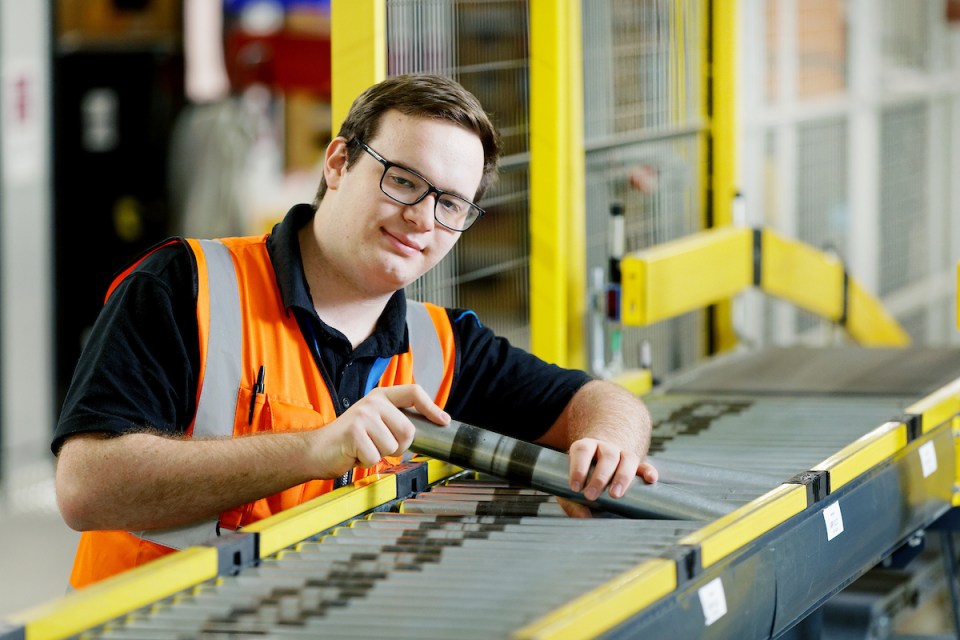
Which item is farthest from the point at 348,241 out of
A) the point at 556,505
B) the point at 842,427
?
the point at 842,427

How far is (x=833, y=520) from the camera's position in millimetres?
2594

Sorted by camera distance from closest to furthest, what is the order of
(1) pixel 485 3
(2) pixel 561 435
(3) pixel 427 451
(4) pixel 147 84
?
(3) pixel 427 451, (2) pixel 561 435, (1) pixel 485 3, (4) pixel 147 84

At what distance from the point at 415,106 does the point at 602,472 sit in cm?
79

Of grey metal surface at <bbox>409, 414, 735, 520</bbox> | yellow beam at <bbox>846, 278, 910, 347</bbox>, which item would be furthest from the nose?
yellow beam at <bbox>846, 278, 910, 347</bbox>

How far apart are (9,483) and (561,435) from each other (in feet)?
14.8

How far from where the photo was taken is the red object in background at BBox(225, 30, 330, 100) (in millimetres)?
7254

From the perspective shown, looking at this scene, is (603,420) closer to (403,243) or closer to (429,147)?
(403,243)

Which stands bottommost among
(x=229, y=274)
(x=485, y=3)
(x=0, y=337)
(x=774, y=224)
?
(x=0, y=337)

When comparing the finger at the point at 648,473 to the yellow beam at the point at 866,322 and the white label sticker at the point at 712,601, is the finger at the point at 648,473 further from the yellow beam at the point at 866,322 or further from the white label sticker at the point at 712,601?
the yellow beam at the point at 866,322

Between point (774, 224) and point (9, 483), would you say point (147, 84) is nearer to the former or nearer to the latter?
point (9, 483)

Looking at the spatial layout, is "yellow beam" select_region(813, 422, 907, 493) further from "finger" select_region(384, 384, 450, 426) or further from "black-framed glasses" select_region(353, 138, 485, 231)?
"black-framed glasses" select_region(353, 138, 485, 231)

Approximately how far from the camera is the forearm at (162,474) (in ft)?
7.36

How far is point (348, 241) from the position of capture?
8.43 ft

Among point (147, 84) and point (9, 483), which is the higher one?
point (147, 84)
